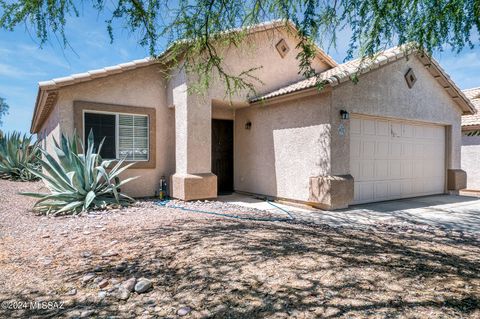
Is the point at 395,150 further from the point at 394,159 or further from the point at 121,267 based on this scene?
the point at 121,267

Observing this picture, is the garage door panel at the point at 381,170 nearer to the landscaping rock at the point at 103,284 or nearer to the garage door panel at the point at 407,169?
the garage door panel at the point at 407,169

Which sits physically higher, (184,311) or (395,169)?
(395,169)

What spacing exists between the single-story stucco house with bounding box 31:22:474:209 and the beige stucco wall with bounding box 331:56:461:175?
36mm

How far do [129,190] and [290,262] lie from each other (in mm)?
7575

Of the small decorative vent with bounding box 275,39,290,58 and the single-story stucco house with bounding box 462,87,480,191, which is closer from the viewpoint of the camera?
the small decorative vent with bounding box 275,39,290,58

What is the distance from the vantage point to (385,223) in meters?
7.12

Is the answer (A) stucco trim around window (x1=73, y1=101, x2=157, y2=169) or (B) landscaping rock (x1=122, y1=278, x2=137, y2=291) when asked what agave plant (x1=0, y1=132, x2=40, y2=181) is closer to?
(A) stucco trim around window (x1=73, y1=101, x2=157, y2=169)

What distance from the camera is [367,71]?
358 inches

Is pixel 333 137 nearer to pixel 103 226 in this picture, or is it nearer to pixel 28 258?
pixel 103 226

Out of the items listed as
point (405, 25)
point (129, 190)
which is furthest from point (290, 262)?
point (129, 190)

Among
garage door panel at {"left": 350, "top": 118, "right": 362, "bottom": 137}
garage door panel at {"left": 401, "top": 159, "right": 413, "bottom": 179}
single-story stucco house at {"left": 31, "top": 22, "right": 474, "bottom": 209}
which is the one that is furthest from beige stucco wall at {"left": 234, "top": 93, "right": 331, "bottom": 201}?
garage door panel at {"left": 401, "top": 159, "right": 413, "bottom": 179}

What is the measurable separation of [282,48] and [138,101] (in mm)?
5873

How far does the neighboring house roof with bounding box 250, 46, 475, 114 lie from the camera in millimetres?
8273

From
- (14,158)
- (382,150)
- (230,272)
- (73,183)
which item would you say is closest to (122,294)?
(230,272)
